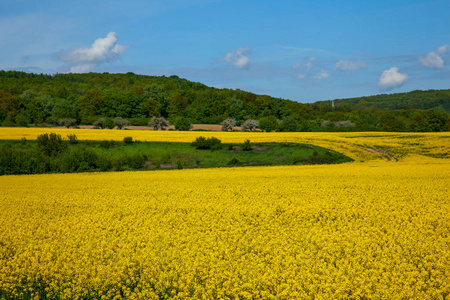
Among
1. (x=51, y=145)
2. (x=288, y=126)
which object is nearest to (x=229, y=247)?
(x=51, y=145)

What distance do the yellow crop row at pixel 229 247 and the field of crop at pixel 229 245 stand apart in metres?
0.03

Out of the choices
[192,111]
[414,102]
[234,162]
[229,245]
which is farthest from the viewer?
[414,102]

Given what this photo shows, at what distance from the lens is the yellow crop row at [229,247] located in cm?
718

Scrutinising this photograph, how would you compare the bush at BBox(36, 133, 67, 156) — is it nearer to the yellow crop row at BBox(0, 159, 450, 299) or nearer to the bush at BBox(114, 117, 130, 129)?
the yellow crop row at BBox(0, 159, 450, 299)

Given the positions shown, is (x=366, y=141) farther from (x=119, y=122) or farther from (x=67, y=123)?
(x=67, y=123)

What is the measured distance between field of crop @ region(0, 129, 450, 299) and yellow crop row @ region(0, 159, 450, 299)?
0.03 metres

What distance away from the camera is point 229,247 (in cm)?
900

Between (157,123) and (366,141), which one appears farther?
(157,123)

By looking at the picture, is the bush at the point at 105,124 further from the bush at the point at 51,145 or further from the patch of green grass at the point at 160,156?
the bush at the point at 51,145

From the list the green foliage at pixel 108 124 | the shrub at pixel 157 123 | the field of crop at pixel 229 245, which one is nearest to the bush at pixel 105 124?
the green foliage at pixel 108 124

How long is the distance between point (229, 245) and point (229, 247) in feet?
0.46

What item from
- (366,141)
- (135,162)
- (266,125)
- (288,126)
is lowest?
(135,162)

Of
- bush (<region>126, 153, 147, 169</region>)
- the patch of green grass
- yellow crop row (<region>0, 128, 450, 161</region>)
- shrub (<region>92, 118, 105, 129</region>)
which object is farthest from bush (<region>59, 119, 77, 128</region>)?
bush (<region>126, 153, 147, 169</region>)

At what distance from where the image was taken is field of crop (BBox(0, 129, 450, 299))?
7203mm
